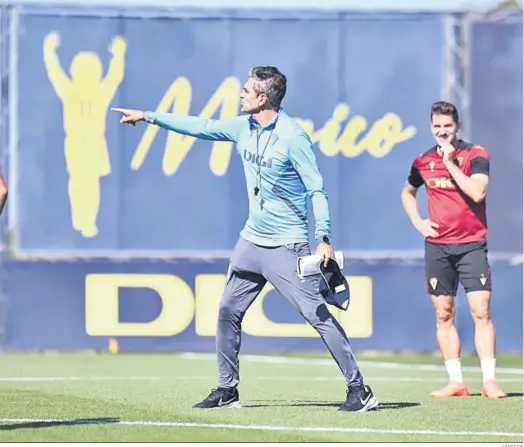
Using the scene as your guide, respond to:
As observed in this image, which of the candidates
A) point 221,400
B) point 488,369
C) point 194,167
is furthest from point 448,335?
point 194,167

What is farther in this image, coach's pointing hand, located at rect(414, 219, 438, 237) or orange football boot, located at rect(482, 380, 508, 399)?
coach's pointing hand, located at rect(414, 219, 438, 237)

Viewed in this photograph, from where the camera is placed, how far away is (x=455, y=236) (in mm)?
11023

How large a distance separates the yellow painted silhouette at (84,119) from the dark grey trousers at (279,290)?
6295 millimetres

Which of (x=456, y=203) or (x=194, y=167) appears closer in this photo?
(x=456, y=203)

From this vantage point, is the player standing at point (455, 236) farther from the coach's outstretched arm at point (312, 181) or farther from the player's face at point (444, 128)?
the coach's outstretched arm at point (312, 181)

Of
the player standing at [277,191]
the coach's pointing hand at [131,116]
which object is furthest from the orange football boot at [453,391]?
the coach's pointing hand at [131,116]

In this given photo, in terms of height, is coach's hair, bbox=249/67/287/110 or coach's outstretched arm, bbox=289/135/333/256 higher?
coach's hair, bbox=249/67/287/110

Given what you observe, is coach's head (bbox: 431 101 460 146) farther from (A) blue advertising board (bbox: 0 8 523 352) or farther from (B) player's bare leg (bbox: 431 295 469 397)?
(A) blue advertising board (bbox: 0 8 523 352)

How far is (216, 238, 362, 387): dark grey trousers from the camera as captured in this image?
936 cm

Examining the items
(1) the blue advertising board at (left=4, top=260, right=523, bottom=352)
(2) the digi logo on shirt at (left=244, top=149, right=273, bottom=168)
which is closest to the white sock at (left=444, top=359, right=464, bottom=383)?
(2) the digi logo on shirt at (left=244, top=149, right=273, bottom=168)

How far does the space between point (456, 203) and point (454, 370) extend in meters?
1.28

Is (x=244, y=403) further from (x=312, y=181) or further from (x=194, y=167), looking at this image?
(x=194, y=167)

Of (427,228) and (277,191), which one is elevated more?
(277,191)

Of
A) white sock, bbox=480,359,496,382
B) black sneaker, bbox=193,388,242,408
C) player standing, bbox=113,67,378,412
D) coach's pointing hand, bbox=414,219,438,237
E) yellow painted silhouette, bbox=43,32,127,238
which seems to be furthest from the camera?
yellow painted silhouette, bbox=43,32,127,238
